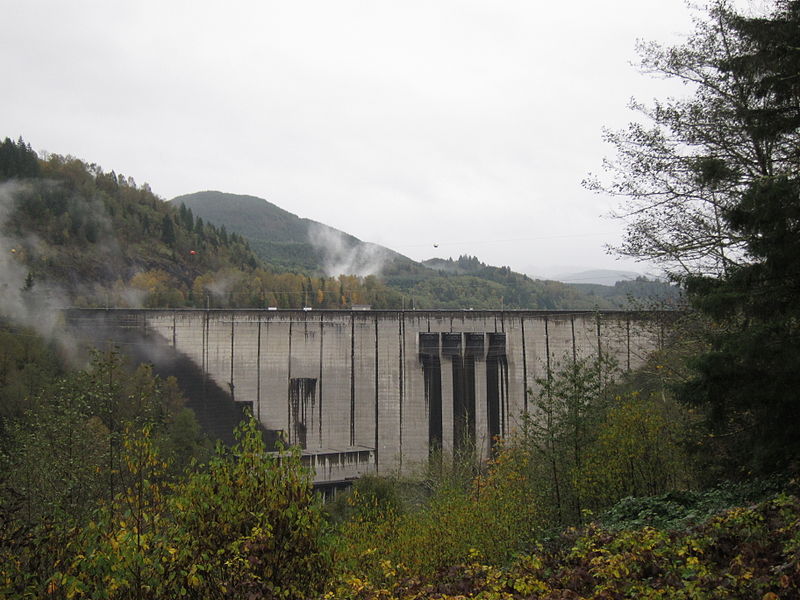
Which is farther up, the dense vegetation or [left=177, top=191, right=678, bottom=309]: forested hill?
[left=177, top=191, right=678, bottom=309]: forested hill

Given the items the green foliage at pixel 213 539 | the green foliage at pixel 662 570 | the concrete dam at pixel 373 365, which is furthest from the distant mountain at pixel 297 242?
the green foliage at pixel 662 570

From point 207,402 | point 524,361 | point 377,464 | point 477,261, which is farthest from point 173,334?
point 477,261

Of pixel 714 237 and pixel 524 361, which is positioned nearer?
pixel 714 237

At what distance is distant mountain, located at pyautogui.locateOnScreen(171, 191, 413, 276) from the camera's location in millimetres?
130125

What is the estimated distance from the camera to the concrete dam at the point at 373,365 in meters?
29.3

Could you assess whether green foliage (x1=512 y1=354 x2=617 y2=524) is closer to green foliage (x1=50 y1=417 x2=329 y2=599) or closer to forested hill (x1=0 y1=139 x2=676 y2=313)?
green foliage (x1=50 y1=417 x2=329 y2=599)

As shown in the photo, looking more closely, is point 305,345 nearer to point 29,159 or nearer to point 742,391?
point 742,391

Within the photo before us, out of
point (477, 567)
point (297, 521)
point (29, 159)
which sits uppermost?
point (29, 159)

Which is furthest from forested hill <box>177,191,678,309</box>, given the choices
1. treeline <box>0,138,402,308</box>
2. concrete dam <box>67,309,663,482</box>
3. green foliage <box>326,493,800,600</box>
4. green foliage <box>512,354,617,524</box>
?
treeline <box>0,138,402,308</box>

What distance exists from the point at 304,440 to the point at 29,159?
3662cm

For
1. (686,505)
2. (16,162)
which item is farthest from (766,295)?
(16,162)

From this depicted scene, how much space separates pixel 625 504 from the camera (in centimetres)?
843

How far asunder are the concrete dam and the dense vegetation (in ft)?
48.6

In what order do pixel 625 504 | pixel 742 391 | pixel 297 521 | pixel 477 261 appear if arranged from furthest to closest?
pixel 477 261 < pixel 625 504 < pixel 742 391 < pixel 297 521
